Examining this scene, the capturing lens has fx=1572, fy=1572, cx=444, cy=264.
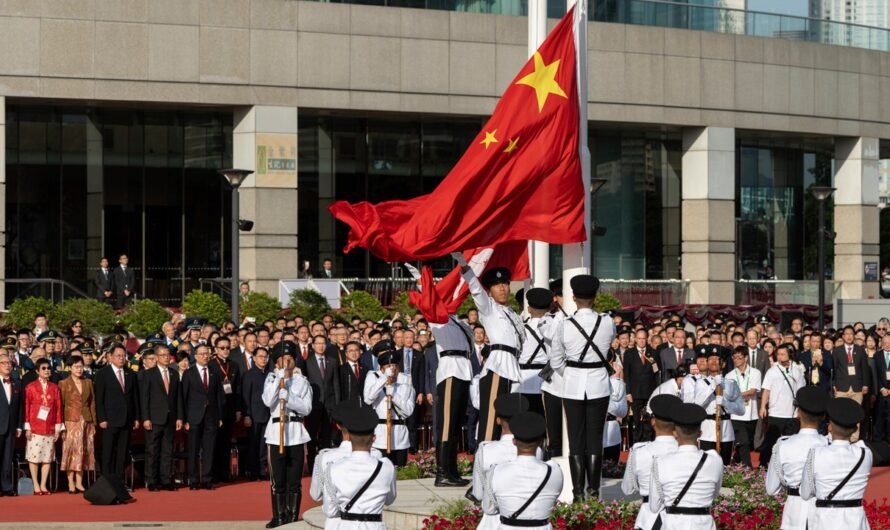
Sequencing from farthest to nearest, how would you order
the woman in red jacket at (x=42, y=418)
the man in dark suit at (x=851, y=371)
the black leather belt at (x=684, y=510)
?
the man in dark suit at (x=851, y=371), the woman in red jacket at (x=42, y=418), the black leather belt at (x=684, y=510)

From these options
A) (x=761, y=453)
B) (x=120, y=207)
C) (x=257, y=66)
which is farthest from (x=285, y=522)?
(x=120, y=207)

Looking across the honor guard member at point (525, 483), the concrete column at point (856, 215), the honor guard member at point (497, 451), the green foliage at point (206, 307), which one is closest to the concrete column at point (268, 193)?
the green foliage at point (206, 307)

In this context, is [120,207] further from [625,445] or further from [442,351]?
[442,351]

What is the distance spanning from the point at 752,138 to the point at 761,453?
23.7m

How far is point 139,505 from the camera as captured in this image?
17906 mm

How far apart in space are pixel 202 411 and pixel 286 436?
418cm

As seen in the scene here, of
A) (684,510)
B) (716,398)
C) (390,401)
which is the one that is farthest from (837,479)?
(390,401)

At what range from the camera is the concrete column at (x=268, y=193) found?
3497 centimetres

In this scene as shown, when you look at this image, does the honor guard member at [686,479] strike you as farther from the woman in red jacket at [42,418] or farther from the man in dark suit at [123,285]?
the man in dark suit at [123,285]

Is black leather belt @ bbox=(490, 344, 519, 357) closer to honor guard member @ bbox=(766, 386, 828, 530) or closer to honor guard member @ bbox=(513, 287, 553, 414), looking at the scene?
honor guard member @ bbox=(513, 287, 553, 414)

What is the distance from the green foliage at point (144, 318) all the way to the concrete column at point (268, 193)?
7.22 metres

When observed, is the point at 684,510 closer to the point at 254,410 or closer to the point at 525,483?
the point at 525,483

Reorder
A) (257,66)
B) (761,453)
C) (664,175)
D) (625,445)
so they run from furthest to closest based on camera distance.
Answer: (664,175), (257,66), (625,445), (761,453)

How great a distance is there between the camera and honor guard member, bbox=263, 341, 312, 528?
15492mm
